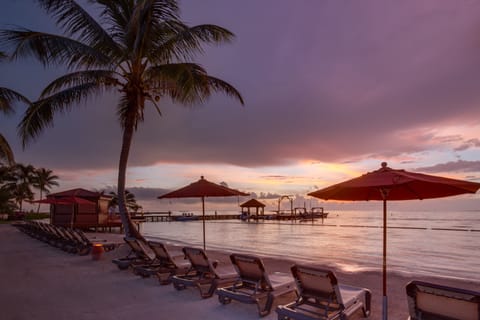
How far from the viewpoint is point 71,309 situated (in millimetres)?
5500

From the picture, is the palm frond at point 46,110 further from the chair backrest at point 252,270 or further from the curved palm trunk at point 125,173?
the chair backrest at point 252,270

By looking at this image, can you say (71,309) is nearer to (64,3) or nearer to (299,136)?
(64,3)

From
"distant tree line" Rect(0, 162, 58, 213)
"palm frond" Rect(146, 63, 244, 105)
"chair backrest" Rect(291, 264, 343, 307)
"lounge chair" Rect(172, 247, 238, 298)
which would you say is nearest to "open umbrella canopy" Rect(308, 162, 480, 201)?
"chair backrest" Rect(291, 264, 343, 307)

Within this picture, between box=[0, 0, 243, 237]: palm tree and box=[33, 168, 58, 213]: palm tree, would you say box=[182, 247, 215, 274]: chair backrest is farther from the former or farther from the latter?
box=[33, 168, 58, 213]: palm tree

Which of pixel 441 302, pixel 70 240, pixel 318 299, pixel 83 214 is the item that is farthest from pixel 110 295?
pixel 83 214

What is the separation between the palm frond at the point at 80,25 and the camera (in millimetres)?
10852

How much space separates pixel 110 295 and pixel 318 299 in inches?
150

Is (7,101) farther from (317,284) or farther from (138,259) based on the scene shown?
(317,284)

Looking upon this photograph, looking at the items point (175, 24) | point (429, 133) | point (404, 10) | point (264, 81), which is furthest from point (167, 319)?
point (429, 133)

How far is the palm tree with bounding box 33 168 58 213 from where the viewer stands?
196 feet

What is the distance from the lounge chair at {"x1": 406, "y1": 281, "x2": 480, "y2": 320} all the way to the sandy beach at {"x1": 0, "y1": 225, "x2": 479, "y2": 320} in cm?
180

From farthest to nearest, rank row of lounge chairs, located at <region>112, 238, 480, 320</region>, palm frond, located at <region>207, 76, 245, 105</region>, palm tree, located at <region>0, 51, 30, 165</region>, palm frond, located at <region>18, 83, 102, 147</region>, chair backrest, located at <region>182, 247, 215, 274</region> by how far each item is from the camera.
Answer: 1. palm tree, located at <region>0, 51, 30, 165</region>
2. palm frond, located at <region>207, 76, 245, 105</region>
3. palm frond, located at <region>18, 83, 102, 147</region>
4. chair backrest, located at <region>182, 247, 215, 274</region>
5. row of lounge chairs, located at <region>112, 238, 480, 320</region>

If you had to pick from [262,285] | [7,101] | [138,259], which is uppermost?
[7,101]

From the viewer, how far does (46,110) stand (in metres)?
11.4
